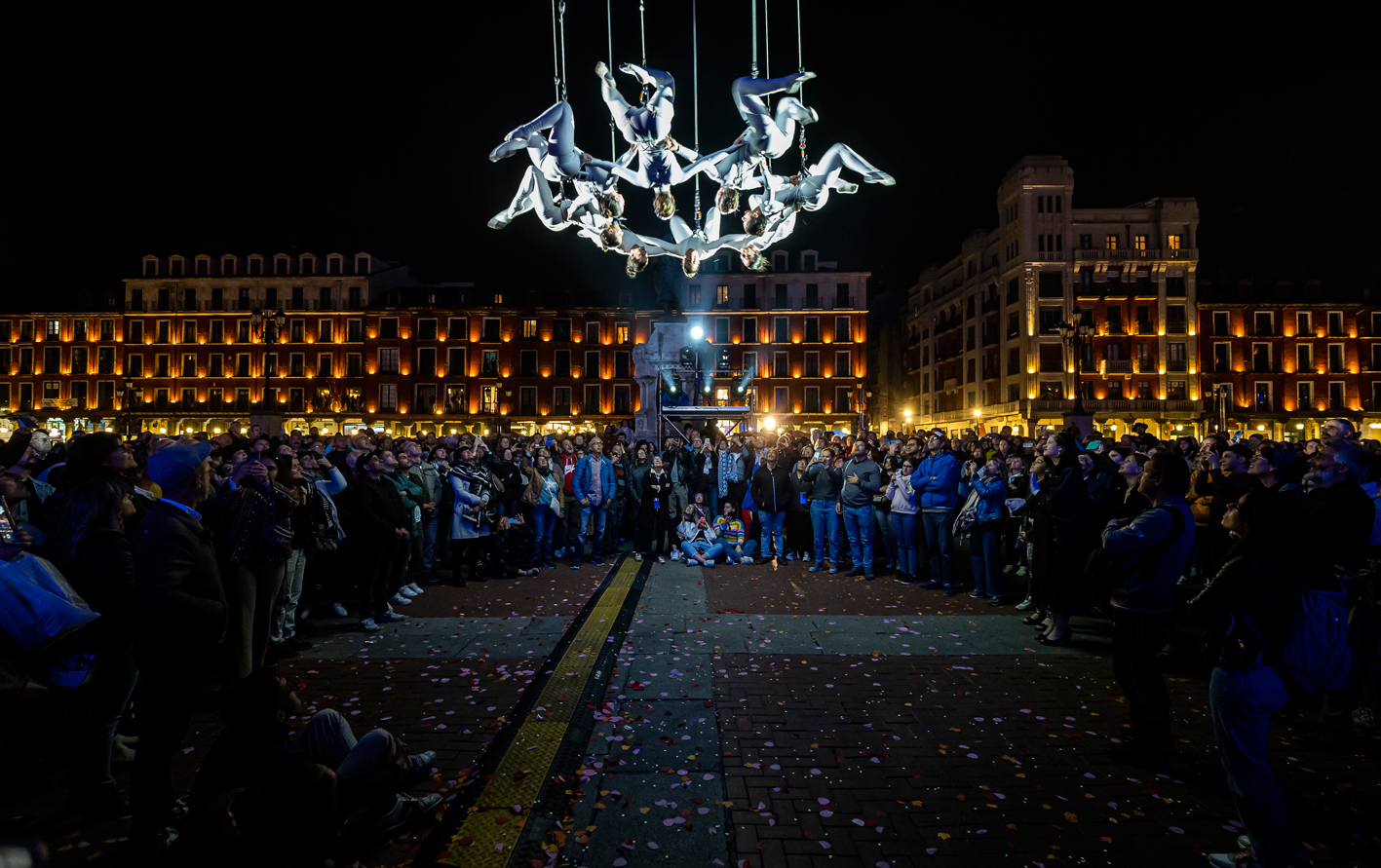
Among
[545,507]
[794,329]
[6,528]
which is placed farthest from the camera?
[794,329]

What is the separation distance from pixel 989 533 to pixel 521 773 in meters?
6.45

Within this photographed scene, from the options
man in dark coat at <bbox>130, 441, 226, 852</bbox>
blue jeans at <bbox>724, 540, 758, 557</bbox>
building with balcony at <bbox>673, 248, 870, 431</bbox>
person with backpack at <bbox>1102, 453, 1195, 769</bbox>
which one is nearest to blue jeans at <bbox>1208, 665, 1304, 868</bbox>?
person with backpack at <bbox>1102, 453, 1195, 769</bbox>

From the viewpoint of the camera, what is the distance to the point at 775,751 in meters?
4.15

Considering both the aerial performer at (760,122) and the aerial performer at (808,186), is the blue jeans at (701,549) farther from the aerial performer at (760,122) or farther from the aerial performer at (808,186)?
the aerial performer at (760,122)

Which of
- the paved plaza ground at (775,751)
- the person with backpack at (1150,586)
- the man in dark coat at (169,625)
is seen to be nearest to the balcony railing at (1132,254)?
the paved plaza ground at (775,751)

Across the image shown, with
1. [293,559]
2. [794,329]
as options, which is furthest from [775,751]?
[794,329]

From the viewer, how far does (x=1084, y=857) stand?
10.2 feet

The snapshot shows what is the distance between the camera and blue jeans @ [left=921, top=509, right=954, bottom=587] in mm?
8844

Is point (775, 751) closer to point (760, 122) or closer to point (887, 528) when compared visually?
point (760, 122)

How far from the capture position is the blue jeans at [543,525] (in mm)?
10297

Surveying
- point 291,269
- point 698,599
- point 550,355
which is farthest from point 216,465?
point 291,269

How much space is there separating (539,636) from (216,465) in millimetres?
3649

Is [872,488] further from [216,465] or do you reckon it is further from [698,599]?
[216,465]

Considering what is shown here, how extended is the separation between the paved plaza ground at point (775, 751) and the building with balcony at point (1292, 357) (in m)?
55.3
